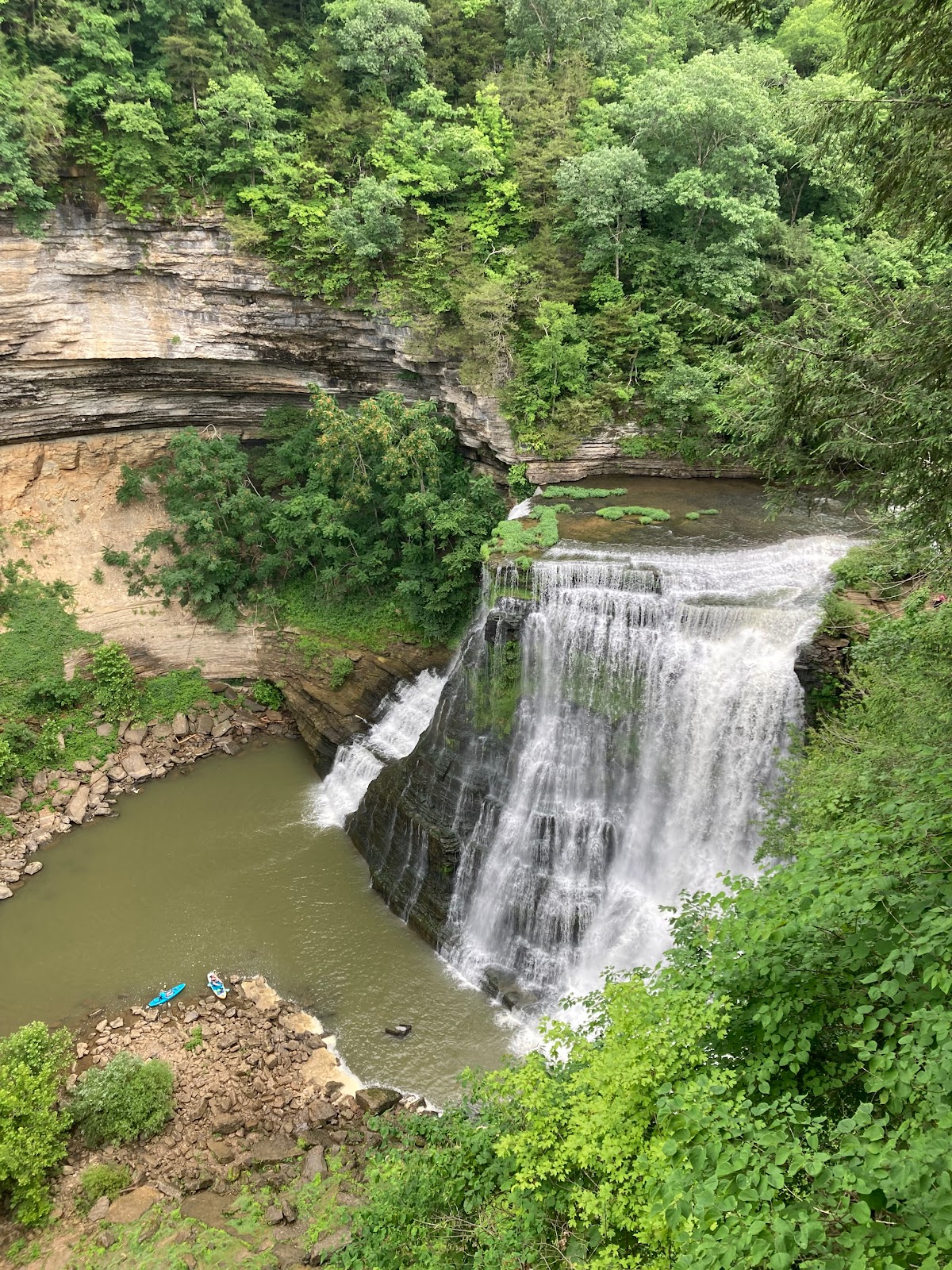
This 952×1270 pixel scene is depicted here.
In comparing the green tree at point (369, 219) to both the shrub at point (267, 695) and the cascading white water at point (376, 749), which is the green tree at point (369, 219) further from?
the shrub at point (267, 695)

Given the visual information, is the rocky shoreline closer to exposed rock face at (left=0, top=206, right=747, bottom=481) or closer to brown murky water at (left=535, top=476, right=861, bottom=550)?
exposed rock face at (left=0, top=206, right=747, bottom=481)

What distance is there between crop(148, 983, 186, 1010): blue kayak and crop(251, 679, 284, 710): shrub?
29.1 feet

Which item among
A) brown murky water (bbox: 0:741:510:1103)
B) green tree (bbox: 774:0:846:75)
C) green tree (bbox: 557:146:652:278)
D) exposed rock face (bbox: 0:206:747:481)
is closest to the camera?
brown murky water (bbox: 0:741:510:1103)

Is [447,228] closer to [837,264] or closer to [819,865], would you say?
[837,264]

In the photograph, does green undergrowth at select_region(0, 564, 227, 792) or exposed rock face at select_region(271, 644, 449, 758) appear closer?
green undergrowth at select_region(0, 564, 227, 792)

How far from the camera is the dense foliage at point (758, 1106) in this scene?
363 cm

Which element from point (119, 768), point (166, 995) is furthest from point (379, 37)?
point (166, 995)

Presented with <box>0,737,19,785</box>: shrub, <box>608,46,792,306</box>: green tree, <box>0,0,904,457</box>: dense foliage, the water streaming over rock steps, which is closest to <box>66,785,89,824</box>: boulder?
<box>0,737,19,785</box>: shrub

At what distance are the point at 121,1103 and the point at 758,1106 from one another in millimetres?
11008

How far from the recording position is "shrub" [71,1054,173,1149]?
36.4 feet

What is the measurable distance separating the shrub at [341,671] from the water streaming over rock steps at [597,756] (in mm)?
4851

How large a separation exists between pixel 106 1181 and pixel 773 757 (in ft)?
39.4

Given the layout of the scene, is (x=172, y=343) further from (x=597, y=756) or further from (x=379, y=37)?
(x=597, y=756)

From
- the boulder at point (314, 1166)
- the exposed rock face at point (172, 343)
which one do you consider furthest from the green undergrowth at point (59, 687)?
the boulder at point (314, 1166)
